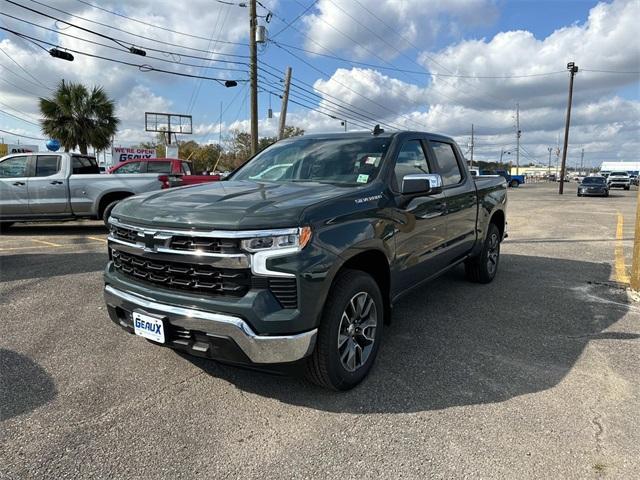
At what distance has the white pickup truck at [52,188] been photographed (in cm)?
1022

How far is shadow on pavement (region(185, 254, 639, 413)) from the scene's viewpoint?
3.19 m

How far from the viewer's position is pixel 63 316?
15.4ft

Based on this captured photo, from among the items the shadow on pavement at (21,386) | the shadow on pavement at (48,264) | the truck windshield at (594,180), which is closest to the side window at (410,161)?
the shadow on pavement at (21,386)

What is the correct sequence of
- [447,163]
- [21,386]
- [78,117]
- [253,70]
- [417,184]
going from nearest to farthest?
[21,386], [417,184], [447,163], [253,70], [78,117]

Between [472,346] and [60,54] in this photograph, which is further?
[60,54]

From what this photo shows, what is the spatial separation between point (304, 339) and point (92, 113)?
2956 cm

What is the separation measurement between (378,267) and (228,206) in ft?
4.23

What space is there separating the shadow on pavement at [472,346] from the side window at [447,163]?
140 cm

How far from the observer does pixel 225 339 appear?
269 centimetres

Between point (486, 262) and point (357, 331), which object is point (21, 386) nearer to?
point (357, 331)

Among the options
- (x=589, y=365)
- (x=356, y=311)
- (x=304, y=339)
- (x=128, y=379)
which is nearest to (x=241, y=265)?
(x=304, y=339)

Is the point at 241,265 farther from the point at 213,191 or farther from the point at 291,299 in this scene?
the point at 213,191

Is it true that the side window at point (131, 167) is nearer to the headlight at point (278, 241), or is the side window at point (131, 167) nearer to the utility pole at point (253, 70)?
the utility pole at point (253, 70)

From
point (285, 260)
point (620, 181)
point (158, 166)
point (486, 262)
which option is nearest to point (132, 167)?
point (158, 166)
